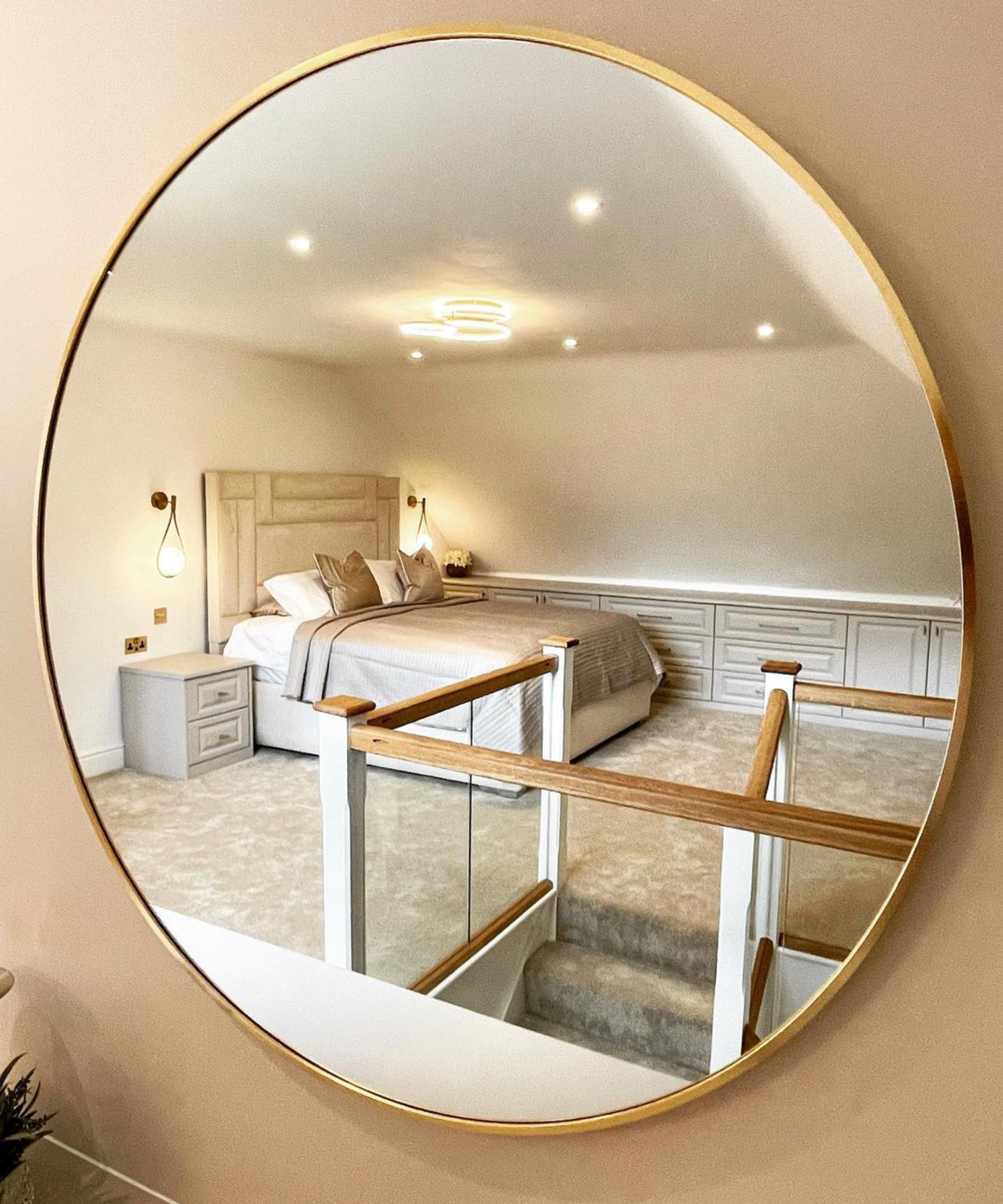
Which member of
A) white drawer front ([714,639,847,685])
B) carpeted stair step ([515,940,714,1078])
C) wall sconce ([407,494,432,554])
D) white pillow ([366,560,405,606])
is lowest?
carpeted stair step ([515,940,714,1078])

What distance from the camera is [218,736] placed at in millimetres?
1263

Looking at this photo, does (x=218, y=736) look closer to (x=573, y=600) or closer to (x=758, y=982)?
(x=573, y=600)

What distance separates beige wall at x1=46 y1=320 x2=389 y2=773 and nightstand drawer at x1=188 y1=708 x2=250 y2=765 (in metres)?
0.11

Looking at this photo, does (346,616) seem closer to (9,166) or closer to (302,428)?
(302,428)

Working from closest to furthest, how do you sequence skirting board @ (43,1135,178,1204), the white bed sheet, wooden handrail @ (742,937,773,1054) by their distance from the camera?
wooden handrail @ (742,937,773,1054) → the white bed sheet → skirting board @ (43,1135,178,1204)

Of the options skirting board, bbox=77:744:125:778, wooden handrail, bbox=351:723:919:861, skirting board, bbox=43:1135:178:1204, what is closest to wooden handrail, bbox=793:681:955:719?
wooden handrail, bbox=351:723:919:861

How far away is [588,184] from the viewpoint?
0.98 metres

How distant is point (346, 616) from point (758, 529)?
0.49m

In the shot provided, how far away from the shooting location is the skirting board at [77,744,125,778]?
1.40 meters

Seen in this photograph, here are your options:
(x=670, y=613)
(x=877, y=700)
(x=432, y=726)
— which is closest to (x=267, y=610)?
(x=432, y=726)

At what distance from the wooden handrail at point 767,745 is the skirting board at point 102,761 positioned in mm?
907

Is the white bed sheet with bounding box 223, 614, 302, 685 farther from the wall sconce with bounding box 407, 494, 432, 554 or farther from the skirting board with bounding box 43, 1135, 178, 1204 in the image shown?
the skirting board with bounding box 43, 1135, 178, 1204

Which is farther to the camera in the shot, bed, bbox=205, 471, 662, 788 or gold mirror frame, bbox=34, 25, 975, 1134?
bed, bbox=205, 471, 662, 788

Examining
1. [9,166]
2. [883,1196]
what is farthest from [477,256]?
[883,1196]
